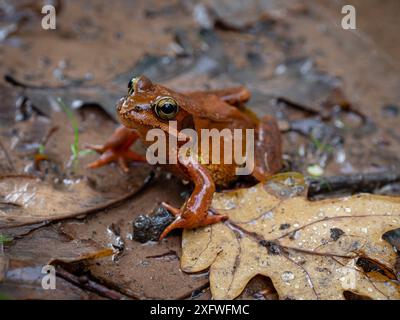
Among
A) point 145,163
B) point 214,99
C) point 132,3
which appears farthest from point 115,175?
point 132,3

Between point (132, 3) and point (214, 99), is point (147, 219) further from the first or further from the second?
point (132, 3)

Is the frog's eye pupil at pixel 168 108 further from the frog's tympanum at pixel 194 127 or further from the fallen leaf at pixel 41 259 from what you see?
the fallen leaf at pixel 41 259

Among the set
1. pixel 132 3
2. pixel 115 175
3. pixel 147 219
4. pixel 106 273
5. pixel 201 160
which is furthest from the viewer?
pixel 132 3

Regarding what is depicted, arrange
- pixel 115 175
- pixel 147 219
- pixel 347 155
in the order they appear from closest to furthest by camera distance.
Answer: pixel 147 219
pixel 115 175
pixel 347 155

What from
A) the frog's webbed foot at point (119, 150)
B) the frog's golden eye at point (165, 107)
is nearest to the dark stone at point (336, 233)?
the frog's golden eye at point (165, 107)

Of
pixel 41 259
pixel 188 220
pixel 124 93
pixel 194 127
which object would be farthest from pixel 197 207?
pixel 124 93

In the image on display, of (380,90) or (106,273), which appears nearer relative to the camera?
(106,273)

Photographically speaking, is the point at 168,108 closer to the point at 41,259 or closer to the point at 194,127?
the point at 194,127
